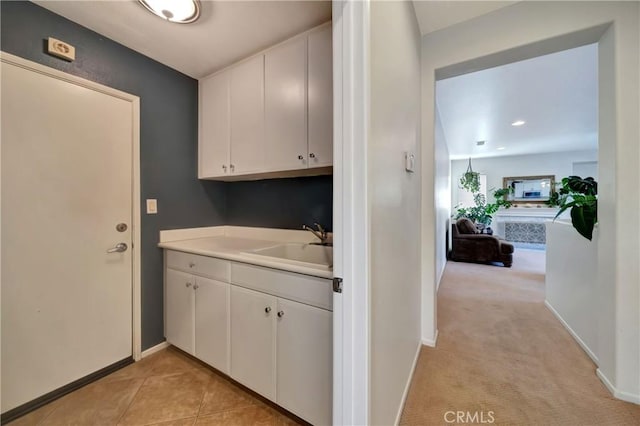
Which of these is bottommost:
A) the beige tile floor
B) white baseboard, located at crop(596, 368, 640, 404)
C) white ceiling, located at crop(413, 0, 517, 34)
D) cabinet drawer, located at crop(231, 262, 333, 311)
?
the beige tile floor

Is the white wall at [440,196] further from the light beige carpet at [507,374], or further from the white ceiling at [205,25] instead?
the white ceiling at [205,25]

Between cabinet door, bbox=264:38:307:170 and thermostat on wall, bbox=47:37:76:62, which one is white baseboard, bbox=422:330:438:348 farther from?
thermostat on wall, bbox=47:37:76:62

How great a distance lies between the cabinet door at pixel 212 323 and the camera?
61.1 inches

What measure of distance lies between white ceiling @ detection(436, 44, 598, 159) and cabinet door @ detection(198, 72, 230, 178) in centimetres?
231

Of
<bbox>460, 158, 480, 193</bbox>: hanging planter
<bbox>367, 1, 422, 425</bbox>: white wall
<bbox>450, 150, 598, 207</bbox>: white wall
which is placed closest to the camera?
<bbox>367, 1, 422, 425</bbox>: white wall

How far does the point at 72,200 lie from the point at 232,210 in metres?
1.19

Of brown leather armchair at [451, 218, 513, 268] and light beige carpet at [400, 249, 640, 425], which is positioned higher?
brown leather armchair at [451, 218, 513, 268]

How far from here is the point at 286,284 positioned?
1274 millimetres

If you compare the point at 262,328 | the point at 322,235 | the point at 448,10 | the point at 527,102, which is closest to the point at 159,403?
the point at 262,328

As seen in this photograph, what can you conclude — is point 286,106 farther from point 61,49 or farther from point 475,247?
point 475,247

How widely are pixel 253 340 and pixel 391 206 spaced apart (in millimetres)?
1090

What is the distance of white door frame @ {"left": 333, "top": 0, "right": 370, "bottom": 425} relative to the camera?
849 mm

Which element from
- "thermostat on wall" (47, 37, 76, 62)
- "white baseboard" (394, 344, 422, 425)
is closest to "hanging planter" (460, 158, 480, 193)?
"white baseboard" (394, 344, 422, 425)

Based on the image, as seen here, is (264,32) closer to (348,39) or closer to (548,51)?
(348,39)
